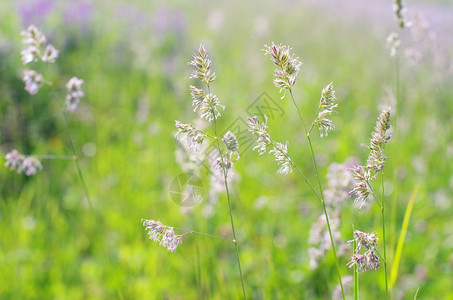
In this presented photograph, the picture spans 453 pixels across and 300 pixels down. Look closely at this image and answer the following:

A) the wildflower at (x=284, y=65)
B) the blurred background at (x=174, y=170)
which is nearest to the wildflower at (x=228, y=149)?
the wildflower at (x=284, y=65)

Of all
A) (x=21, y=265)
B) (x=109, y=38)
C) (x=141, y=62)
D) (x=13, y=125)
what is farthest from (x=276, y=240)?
(x=109, y=38)

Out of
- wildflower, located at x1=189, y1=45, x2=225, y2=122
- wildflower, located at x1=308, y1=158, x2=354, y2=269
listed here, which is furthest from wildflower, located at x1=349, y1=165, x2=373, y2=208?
wildflower, located at x1=308, y1=158, x2=354, y2=269

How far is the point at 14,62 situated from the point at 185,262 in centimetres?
342

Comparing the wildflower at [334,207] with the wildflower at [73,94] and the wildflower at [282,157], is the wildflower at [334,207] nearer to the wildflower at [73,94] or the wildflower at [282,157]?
the wildflower at [282,157]

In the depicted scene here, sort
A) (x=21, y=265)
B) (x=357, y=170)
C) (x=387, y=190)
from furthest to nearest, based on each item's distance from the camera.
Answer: (x=387, y=190) < (x=21, y=265) < (x=357, y=170)

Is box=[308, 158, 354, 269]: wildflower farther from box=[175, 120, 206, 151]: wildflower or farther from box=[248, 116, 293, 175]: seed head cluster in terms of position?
box=[175, 120, 206, 151]: wildflower

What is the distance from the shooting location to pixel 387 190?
157 inches

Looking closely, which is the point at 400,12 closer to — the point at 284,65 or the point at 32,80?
the point at 284,65

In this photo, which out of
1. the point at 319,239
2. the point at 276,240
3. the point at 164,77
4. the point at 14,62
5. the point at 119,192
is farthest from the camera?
the point at 164,77

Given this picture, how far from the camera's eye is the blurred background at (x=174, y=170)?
2662 mm

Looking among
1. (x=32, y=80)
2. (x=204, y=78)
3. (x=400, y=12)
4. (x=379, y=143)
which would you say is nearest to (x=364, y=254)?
(x=379, y=143)

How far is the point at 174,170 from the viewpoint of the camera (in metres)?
3.69

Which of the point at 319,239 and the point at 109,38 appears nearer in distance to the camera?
the point at 319,239

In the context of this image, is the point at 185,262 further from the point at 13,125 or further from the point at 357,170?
the point at 13,125
